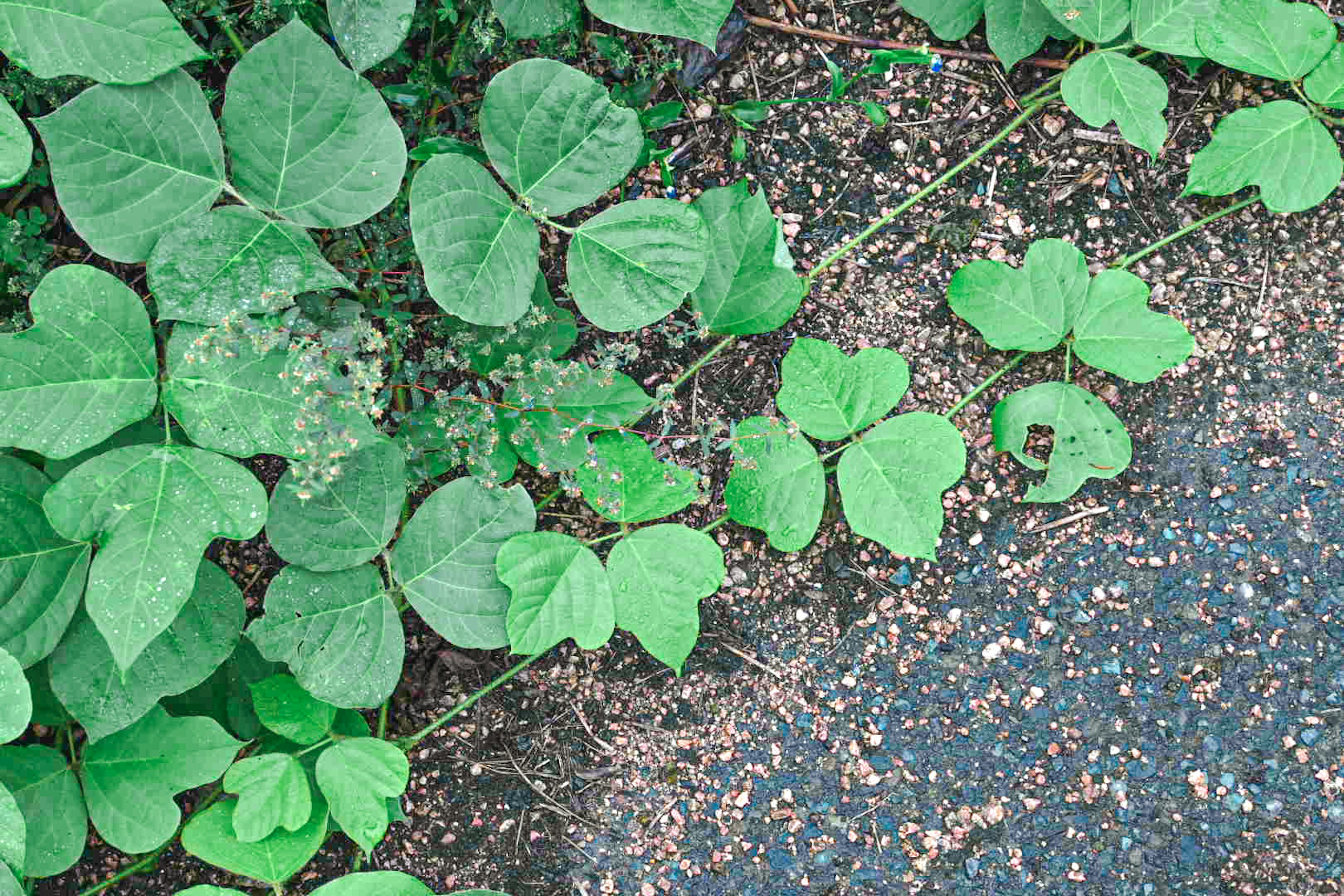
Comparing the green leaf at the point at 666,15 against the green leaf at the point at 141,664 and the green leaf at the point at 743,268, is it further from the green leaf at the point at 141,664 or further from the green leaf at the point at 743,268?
the green leaf at the point at 141,664

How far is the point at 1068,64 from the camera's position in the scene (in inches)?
93.0

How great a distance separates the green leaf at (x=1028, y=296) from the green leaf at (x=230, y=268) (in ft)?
4.32

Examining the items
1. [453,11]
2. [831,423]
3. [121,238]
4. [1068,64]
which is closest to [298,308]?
[121,238]

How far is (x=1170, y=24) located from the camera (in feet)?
7.35

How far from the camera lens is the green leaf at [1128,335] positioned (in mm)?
2230

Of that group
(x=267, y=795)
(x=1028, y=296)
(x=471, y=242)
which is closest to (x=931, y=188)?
(x=1028, y=296)

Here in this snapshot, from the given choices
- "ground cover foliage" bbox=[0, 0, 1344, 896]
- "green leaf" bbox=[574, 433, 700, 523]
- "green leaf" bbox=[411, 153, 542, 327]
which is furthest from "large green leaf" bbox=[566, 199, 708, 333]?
"green leaf" bbox=[574, 433, 700, 523]

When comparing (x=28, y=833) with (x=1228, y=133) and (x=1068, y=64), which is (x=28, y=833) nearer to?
(x=1068, y=64)

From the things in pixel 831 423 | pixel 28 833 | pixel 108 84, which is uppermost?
pixel 108 84

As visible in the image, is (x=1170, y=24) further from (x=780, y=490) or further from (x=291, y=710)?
(x=291, y=710)

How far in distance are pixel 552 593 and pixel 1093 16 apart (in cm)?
169

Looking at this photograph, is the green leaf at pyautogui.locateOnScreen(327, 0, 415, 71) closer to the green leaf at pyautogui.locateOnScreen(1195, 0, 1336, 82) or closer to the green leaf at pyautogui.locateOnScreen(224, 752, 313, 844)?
the green leaf at pyautogui.locateOnScreen(224, 752, 313, 844)

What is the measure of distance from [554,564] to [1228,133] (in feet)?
5.75

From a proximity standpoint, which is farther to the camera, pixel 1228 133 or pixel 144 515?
pixel 1228 133
